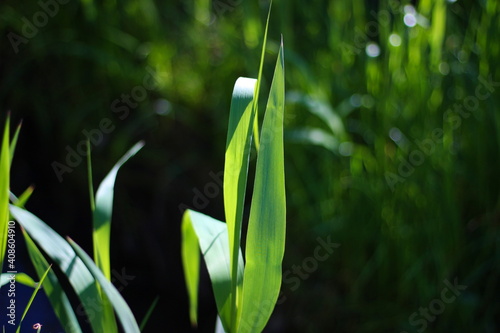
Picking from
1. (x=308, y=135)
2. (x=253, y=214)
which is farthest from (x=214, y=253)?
(x=308, y=135)

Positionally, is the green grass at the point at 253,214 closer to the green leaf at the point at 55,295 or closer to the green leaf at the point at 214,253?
the green leaf at the point at 214,253

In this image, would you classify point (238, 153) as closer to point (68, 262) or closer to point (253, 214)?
point (253, 214)

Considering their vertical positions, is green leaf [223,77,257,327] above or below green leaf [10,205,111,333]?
above

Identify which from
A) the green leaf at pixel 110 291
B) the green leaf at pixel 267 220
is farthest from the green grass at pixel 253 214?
the green leaf at pixel 110 291

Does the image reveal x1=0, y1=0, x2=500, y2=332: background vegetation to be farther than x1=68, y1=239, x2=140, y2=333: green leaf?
Yes

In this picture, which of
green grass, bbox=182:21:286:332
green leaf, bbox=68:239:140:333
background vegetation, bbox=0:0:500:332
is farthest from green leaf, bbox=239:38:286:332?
background vegetation, bbox=0:0:500:332

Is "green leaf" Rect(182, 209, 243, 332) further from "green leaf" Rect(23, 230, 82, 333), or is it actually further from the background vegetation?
the background vegetation
